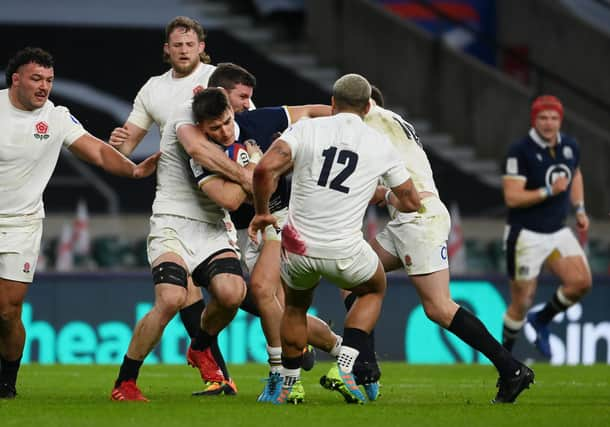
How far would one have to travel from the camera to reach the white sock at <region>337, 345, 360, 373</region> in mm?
8641

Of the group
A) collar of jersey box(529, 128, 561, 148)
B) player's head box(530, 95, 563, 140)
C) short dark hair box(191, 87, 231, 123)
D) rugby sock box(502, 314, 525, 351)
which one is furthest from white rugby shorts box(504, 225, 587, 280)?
short dark hair box(191, 87, 231, 123)

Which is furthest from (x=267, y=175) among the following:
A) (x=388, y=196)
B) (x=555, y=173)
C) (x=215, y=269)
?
(x=555, y=173)

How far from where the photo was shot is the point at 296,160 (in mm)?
8555

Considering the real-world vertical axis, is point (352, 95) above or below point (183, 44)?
below

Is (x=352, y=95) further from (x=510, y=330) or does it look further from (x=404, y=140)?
(x=510, y=330)

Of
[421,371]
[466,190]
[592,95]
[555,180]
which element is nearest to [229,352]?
[421,371]

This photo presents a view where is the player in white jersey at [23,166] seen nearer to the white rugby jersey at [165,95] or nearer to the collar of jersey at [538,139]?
the white rugby jersey at [165,95]

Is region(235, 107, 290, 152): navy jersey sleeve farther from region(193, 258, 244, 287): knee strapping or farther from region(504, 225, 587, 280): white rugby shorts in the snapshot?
region(504, 225, 587, 280): white rugby shorts

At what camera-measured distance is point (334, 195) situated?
337 inches

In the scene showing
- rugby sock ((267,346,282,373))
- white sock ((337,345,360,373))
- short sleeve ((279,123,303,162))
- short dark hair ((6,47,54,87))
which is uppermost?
short dark hair ((6,47,54,87))

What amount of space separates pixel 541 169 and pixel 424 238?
14.6ft

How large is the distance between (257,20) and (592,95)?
5300 mm

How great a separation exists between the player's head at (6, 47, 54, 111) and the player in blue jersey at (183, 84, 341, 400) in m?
1.06

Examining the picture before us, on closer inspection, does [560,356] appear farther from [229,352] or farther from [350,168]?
[350,168]
